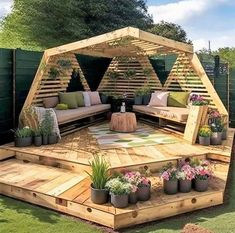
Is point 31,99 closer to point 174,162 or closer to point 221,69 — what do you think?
point 174,162

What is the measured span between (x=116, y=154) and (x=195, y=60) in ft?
12.5

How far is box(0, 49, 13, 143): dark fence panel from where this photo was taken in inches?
297

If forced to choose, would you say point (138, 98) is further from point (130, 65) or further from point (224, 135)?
point (224, 135)

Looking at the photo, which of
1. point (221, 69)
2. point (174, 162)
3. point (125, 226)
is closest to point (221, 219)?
point (125, 226)

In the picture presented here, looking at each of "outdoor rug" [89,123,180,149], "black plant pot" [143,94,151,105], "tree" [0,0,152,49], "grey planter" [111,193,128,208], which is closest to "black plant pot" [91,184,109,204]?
"grey planter" [111,193,128,208]

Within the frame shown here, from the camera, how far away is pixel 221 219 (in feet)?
14.6

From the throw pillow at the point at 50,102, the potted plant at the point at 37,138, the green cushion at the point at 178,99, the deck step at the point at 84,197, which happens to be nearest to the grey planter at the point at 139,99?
the green cushion at the point at 178,99

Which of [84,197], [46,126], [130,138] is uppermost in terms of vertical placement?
[46,126]

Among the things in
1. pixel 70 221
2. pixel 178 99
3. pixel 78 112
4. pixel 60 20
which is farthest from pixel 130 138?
pixel 60 20

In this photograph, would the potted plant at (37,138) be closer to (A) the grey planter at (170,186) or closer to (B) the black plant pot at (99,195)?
(B) the black plant pot at (99,195)

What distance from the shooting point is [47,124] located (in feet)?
23.8

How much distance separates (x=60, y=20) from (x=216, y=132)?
41.8 feet

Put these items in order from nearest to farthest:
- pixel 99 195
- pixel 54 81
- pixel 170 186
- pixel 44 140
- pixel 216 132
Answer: pixel 99 195
pixel 170 186
pixel 44 140
pixel 216 132
pixel 54 81

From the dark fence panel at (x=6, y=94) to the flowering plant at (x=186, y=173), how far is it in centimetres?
444
